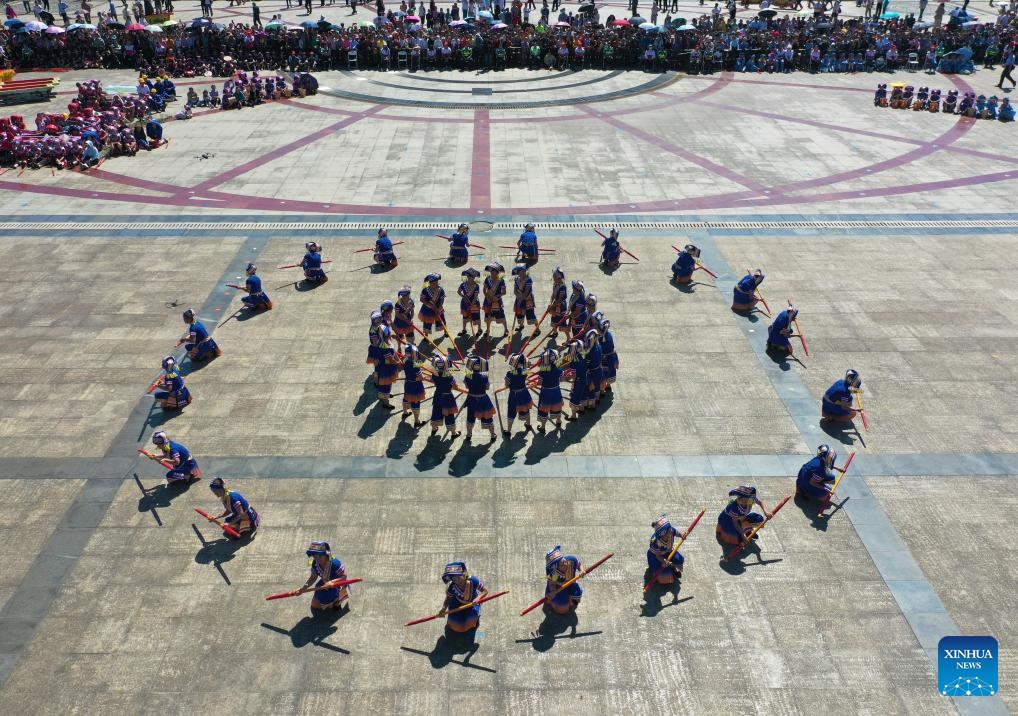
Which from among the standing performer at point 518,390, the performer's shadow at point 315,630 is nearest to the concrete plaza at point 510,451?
the performer's shadow at point 315,630

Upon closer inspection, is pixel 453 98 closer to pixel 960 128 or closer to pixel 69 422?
pixel 960 128

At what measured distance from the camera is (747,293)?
61.0 ft

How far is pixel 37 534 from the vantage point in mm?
12516

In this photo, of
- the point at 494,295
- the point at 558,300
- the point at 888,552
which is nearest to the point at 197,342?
the point at 494,295

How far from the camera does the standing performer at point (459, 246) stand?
2069 cm

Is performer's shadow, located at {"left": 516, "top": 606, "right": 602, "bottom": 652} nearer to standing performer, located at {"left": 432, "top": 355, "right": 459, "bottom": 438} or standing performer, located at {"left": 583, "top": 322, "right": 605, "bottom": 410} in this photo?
standing performer, located at {"left": 432, "top": 355, "right": 459, "bottom": 438}

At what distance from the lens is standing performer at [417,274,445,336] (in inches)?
673

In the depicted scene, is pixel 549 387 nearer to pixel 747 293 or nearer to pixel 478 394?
Answer: pixel 478 394

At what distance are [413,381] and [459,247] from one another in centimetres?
731

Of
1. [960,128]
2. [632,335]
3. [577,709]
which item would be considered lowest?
[577,709]

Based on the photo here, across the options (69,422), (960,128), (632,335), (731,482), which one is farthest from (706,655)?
(960,128)

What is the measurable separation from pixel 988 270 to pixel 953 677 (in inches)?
590

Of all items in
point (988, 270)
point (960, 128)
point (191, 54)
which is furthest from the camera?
point (191, 54)

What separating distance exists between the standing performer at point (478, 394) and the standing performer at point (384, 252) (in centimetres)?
770
